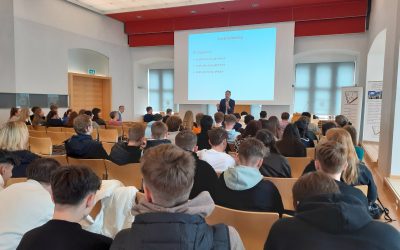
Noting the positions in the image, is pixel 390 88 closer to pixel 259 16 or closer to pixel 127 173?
A: pixel 127 173

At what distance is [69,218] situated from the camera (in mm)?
1326

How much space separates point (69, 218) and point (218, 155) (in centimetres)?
198

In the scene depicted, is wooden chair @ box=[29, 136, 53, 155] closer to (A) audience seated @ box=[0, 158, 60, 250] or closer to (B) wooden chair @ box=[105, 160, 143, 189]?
(B) wooden chair @ box=[105, 160, 143, 189]

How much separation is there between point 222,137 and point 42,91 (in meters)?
8.04

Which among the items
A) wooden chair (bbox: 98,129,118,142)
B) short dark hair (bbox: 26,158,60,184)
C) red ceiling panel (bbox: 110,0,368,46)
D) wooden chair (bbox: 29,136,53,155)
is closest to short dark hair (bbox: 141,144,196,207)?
short dark hair (bbox: 26,158,60,184)

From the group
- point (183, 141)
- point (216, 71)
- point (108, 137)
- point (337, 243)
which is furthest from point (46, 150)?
point (216, 71)

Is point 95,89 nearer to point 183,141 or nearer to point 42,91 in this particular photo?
point 42,91

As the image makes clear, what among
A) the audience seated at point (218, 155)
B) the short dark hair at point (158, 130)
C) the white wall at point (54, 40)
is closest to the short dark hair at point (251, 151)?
the audience seated at point (218, 155)

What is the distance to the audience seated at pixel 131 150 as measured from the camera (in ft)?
11.3

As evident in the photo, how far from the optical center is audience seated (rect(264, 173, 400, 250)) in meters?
1.15

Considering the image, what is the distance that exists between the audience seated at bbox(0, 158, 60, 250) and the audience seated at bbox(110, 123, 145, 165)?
5.60 feet

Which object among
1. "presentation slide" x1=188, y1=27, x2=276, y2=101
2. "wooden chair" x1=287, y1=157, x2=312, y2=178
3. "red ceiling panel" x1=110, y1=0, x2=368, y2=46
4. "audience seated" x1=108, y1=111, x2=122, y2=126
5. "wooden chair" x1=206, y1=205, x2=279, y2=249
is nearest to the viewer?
"wooden chair" x1=206, y1=205, x2=279, y2=249

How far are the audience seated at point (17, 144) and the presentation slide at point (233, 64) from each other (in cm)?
830

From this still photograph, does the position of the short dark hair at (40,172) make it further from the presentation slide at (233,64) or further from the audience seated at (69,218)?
the presentation slide at (233,64)
